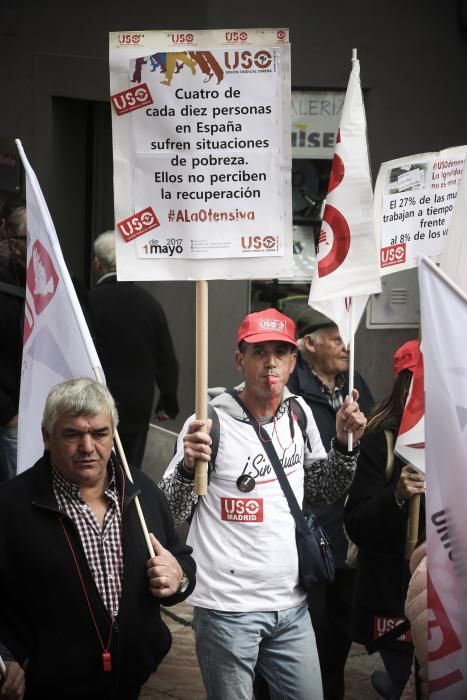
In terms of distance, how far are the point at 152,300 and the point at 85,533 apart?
14.4 feet

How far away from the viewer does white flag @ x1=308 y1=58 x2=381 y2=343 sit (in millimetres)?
5871

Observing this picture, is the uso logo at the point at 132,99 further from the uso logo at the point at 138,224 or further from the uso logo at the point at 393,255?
the uso logo at the point at 393,255

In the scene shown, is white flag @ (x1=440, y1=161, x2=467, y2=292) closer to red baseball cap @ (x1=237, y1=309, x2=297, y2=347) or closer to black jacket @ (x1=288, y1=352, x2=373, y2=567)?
red baseball cap @ (x1=237, y1=309, x2=297, y2=347)

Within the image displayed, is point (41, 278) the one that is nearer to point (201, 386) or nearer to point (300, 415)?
point (201, 386)

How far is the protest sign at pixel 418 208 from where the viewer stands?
6.42 meters

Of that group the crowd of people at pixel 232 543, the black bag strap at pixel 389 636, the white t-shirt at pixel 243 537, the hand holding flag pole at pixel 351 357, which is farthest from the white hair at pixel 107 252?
Answer: the black bag strap at pixel 389 636

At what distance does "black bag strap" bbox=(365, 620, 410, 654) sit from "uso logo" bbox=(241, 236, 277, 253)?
1.71 meters

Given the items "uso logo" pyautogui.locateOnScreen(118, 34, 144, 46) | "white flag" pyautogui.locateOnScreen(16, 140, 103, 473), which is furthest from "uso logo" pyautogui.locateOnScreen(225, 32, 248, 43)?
"white flag" pyautogui.locateOnScreen(16, 140, 103, 473)

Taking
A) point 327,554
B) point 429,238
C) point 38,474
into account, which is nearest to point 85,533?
point 38,474

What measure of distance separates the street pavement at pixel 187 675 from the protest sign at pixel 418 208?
232 cm

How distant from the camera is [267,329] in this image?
18.6ft

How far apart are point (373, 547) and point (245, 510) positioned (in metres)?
0.80

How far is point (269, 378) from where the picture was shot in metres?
5.59

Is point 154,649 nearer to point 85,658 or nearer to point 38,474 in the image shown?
point 85,658
